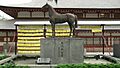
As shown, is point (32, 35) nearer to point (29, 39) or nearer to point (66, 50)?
point (29, 39)

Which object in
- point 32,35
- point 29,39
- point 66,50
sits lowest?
point 66,50

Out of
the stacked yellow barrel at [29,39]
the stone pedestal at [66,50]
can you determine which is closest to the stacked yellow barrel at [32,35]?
the stacked yellow barrel at [29,39]

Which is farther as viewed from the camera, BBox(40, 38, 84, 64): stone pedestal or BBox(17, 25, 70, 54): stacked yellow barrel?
BBox(17, 25, 70, 54): stacked yellow barrel

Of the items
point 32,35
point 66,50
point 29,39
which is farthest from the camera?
point 29,39

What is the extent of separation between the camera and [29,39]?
108ft

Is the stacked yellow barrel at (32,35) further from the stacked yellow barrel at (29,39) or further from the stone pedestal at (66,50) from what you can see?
the stone pedestal at (66,50)

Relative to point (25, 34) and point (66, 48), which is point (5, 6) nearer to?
point (25, 34)

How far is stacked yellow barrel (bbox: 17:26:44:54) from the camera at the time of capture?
31953 mm

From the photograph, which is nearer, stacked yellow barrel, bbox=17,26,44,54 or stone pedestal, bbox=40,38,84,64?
stone pedestal, bbox=40,38,84,64

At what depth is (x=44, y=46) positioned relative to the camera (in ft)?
55.0

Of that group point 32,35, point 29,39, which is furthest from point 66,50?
point 29,39

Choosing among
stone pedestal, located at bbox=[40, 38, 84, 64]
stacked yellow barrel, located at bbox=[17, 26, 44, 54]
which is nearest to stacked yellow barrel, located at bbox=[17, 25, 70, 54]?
stacked yellow barrel, located at bbox=[17, 26, 44, 54]

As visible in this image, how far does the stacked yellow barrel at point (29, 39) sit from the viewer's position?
105ft

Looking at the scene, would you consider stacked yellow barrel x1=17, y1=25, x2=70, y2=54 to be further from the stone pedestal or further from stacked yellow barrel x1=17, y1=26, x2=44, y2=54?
the stone pedestal
